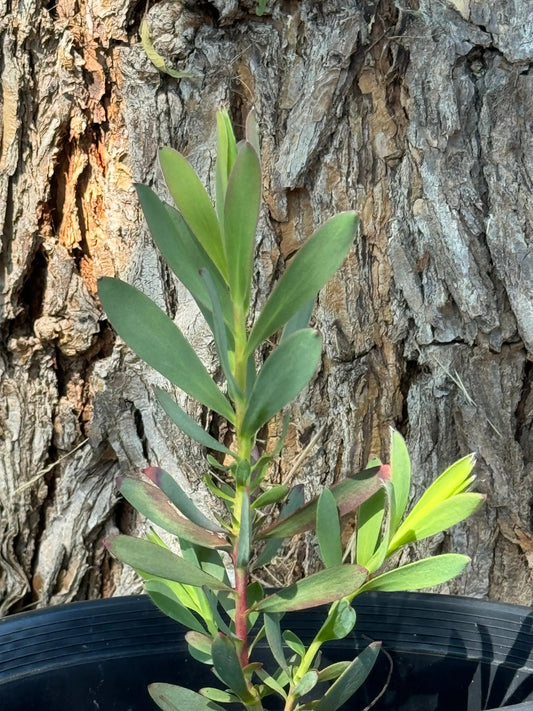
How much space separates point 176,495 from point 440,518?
0.19m

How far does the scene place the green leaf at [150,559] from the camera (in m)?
0.54

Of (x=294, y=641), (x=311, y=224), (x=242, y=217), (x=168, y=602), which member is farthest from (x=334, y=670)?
(x=311, y=224)

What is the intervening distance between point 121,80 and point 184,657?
0.70 meters

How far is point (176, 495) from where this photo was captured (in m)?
0.58

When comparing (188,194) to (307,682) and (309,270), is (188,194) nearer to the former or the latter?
(309,270)

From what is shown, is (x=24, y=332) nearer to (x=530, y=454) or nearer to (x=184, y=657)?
(x=184, y=657)

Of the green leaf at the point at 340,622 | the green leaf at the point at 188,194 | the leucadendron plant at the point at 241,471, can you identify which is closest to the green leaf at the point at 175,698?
the leucadendron plant at the point at 241,471

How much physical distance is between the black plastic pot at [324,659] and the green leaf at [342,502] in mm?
244

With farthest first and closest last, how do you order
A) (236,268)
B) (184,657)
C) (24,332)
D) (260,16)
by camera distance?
(24,332)
(260,16)
(184,657)
(236,268)

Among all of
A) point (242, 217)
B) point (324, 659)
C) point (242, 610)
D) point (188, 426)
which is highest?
point (242, 217)

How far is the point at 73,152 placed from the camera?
107 centimetres

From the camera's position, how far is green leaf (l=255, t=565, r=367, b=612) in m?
0.55

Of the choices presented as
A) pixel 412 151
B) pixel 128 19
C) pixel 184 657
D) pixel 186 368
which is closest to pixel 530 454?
pixel 412 151

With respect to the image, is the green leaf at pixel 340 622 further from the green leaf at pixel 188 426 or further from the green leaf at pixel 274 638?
the green leaf at pixel 188 426
